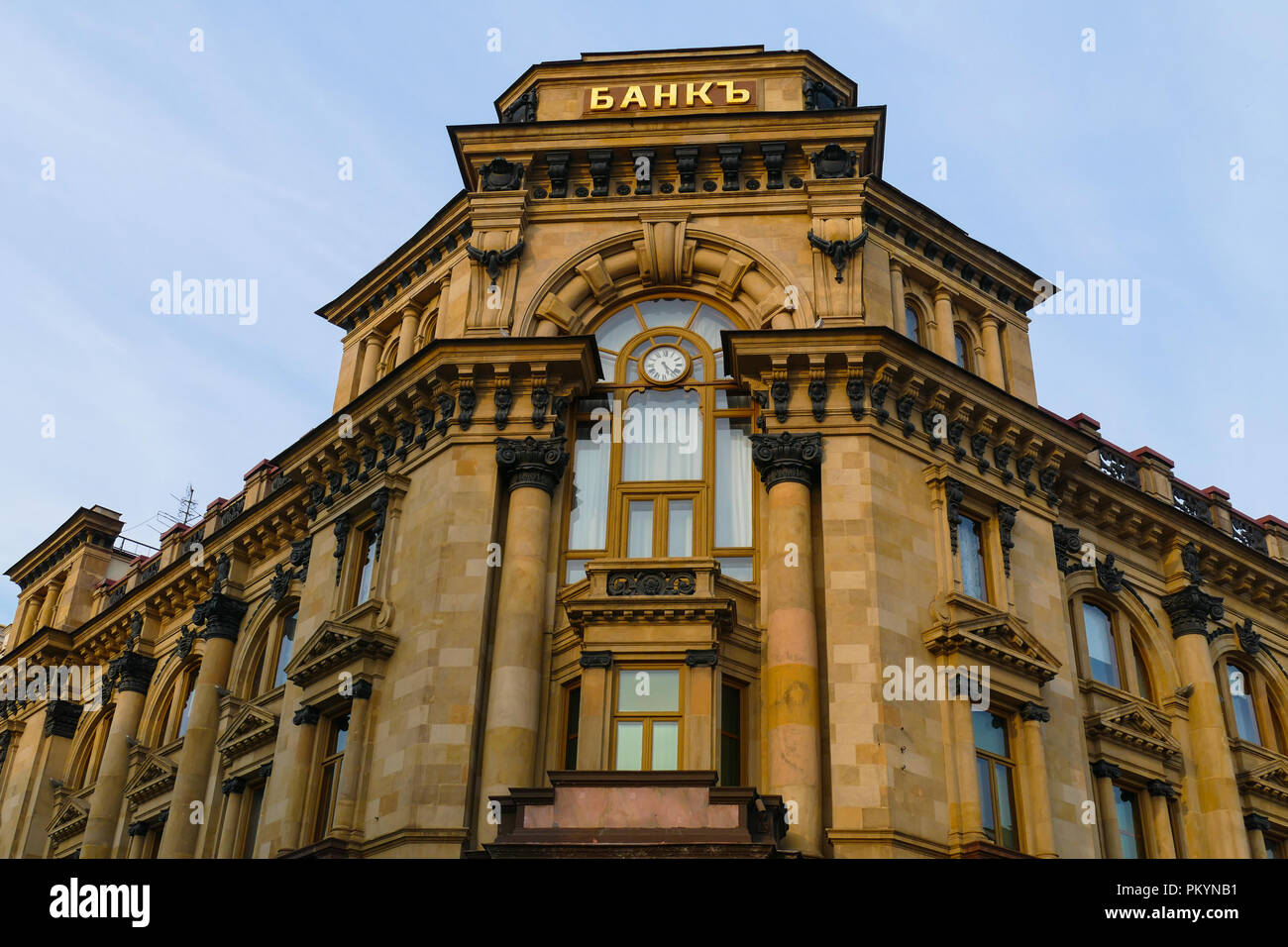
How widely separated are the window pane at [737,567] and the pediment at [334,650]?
6856mm

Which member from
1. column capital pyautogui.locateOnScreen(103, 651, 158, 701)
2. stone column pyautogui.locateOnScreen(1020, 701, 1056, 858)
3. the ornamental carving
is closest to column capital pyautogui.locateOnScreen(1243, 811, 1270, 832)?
stone column pyautogui.locateOnScreen(1020, 701, 1056, 858)

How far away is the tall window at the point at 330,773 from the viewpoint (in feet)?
92.0

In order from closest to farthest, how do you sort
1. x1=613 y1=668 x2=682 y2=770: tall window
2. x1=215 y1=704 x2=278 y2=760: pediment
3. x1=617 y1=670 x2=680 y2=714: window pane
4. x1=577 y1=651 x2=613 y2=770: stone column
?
x1=577 y1=651 x2=613 y2=770: stone column < x1=613 y1=668 x2=682 y2=770: tall window < x1=617 y1=670 x2=680 y2=714: window pane < x1=215 y1=704 x2=278 y2=760: pediment

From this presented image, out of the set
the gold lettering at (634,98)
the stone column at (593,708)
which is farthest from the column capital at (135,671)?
the gold lettering at (634,98)

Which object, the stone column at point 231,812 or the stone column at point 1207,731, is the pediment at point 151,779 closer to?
the stone column at point 231,812

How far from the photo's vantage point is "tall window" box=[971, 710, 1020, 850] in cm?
2638

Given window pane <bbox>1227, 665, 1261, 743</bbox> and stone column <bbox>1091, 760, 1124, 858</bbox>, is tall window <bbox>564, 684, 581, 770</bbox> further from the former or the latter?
window pane <bbox>1227, 665, 1261, 743</bbox>

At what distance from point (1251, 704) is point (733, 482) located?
17.7 m

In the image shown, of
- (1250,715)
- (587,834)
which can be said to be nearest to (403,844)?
(587,834)

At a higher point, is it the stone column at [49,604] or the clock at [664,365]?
the stone column at [49,604]

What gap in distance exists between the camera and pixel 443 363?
2975 centimetres

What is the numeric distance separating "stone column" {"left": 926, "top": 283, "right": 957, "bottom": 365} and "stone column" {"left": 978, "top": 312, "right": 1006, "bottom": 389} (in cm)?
94
